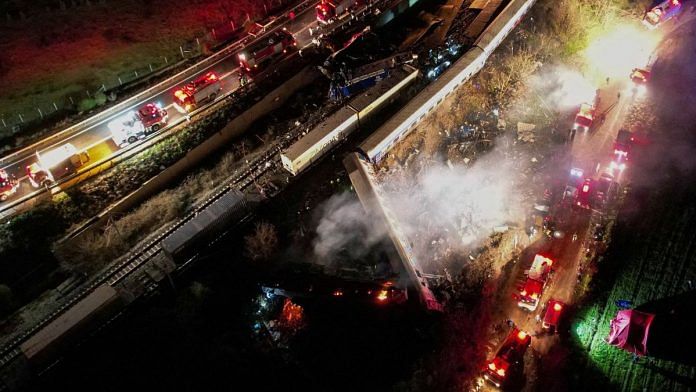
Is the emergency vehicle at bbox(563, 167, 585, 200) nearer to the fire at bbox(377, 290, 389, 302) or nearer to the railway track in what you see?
the fire at bbox(377, 290, 389, 302)

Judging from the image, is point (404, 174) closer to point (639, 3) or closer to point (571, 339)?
point (571, 339)

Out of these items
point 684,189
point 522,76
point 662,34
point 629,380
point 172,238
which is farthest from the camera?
point 662,34

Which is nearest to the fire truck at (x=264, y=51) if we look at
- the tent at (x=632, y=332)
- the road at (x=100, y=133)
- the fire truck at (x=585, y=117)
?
the road at (x=100, y=133)

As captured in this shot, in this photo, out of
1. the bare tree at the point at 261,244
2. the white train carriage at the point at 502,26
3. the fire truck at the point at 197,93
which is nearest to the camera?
the bare tree at the point at 261,244

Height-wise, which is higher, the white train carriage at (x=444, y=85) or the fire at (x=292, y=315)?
the white train carriage at (x=444, y=85)

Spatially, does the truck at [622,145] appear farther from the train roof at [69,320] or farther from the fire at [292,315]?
the train roof at [69,320]

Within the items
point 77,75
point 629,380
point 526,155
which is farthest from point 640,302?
point 77,75

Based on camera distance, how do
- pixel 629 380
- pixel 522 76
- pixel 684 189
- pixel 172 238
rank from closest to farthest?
pixel 629 380 → pixel 172 238 → pixel 684 189 → pixel 522 76
